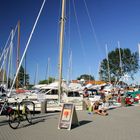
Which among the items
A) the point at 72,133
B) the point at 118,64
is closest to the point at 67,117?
the point at 72,133

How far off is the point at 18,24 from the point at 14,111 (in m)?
27.6

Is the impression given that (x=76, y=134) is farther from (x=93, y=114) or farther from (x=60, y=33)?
(x=60, y=33)

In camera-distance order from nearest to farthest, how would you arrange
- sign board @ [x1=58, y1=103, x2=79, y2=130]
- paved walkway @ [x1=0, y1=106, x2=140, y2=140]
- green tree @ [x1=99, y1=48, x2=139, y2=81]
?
paved walkway @ [x1=0, y1=106, x2=140, y2=140] → sign board @ [x1=58, y1=103, x2=79, y2=130] → green tree @ [x1=99, y1=48, x2=139, y2=81]

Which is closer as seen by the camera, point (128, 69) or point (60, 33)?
point (60, 33)

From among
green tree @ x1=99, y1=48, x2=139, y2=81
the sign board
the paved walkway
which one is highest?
green tree @ x1=99, y1=48, x2=139, y2=81

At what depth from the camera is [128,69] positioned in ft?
254

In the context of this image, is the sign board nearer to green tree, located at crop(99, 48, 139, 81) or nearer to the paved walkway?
the paved walkway

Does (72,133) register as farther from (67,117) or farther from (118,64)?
(118,64)

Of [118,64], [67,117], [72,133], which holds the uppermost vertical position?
[118,64]

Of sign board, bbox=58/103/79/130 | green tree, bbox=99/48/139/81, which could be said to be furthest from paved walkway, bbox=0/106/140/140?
green tree, bbox=99/48/139/81

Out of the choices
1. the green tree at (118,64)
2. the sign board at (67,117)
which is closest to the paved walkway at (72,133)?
the sign board at (67,117)

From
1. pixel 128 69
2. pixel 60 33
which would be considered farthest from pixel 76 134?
pixel 128 69

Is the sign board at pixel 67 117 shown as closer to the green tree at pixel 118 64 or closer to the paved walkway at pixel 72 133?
the paved walkway at pixel 72 133

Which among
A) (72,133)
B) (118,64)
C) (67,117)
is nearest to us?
(72,133)
